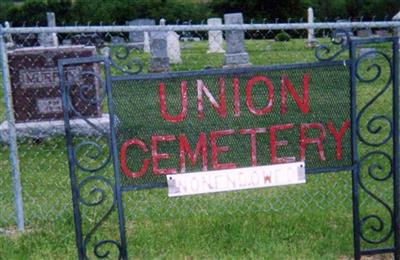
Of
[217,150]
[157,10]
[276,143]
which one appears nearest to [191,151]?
[217,150]

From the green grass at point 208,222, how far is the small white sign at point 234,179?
13.4 inches

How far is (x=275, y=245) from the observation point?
4.23m

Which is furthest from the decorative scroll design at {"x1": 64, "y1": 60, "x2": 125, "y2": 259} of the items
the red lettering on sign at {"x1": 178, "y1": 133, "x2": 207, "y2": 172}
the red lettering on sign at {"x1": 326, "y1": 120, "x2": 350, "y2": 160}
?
the red lettering on sign at {"x1": 326, "y1": 120, "x2": 350, "y2": 160}

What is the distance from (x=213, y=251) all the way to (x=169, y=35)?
478 inches

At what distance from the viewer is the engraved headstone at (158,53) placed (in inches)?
509

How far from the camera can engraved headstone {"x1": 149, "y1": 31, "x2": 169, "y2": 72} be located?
1293cm

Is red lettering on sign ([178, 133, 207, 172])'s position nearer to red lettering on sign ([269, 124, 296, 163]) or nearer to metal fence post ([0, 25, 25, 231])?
red lettering on sign ([269, 124, 296, 163])

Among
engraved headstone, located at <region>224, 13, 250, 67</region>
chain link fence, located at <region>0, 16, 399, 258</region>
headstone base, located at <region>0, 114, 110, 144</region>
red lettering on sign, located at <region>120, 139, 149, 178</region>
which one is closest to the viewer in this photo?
red lettering on sign, located at <region>120, 139, 149, 178</region>

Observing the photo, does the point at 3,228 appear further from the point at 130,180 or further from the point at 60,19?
the point at 60,19

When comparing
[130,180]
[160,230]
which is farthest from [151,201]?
[130,180]

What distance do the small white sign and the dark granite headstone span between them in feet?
14.0

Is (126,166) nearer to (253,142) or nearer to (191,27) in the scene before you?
Result: (253,142)

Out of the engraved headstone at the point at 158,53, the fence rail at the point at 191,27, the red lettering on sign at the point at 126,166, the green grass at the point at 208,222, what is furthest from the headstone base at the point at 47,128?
the engraved headstone at the point at 158,53

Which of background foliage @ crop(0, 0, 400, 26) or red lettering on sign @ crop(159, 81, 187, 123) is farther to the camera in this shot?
background foliage @ crop(0, 0, 400, 26)
